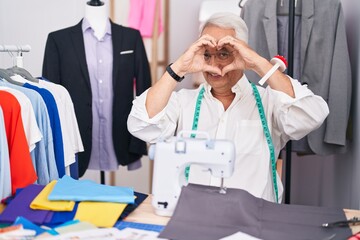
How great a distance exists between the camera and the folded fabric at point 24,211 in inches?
53.7

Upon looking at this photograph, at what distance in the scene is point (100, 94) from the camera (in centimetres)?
299

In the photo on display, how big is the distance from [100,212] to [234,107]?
2.95ft

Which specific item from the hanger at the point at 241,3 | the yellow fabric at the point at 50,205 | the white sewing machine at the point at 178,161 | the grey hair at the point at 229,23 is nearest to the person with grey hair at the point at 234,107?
the grey hair at the point at 229,23

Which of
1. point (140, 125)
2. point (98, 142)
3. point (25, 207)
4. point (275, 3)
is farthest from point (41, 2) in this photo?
point (25, 207)

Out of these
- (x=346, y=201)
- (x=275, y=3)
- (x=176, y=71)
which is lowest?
(x=346, y=201)

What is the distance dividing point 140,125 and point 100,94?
3.60 feet

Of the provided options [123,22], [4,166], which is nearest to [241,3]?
[123,22]

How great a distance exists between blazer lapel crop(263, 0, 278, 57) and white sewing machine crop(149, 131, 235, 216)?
1471mm

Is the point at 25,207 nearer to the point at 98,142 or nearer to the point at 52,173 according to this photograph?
the point at 52,173

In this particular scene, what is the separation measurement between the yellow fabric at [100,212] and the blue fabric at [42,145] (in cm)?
67

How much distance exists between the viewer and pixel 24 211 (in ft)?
4.60

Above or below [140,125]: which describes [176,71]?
above

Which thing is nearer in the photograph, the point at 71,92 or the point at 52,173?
the point at 52,173

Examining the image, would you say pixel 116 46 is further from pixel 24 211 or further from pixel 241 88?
pixel 24 211
